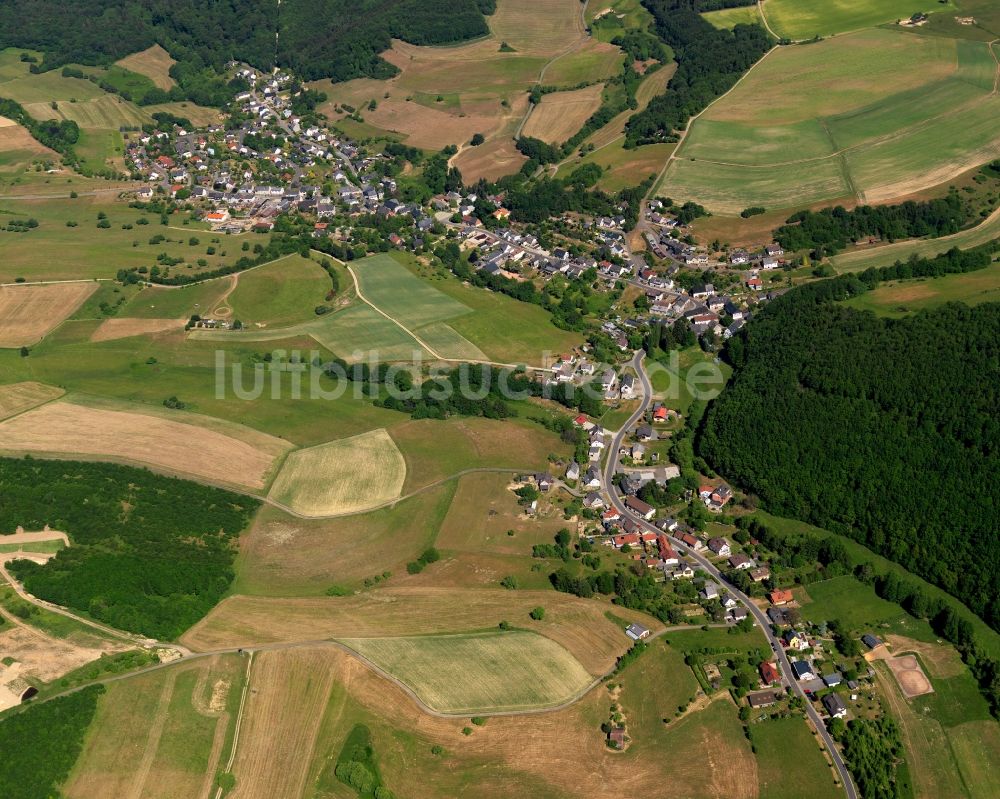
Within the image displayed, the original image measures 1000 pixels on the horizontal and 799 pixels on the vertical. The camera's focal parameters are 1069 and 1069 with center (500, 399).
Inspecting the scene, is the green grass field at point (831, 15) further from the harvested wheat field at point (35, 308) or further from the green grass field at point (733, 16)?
the harvested wheat field at point (35, 308)

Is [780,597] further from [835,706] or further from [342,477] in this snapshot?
[342,477]

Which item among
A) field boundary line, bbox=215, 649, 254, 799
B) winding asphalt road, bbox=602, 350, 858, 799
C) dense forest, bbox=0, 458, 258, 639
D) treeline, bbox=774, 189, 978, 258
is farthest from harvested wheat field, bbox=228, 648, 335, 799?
treeline, bbox=774, 189, 978, 258

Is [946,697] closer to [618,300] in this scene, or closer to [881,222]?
[618,300]

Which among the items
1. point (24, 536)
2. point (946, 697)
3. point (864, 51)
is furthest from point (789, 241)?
point (24, 536)

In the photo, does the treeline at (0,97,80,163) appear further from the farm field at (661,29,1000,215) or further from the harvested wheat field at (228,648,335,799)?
the harvested wheat field at (228,648,335,799)

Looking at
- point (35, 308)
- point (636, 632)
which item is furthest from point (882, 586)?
point (35, 308)

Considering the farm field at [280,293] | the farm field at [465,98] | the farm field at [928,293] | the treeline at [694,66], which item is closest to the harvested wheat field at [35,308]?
the farm field at [280,293]
